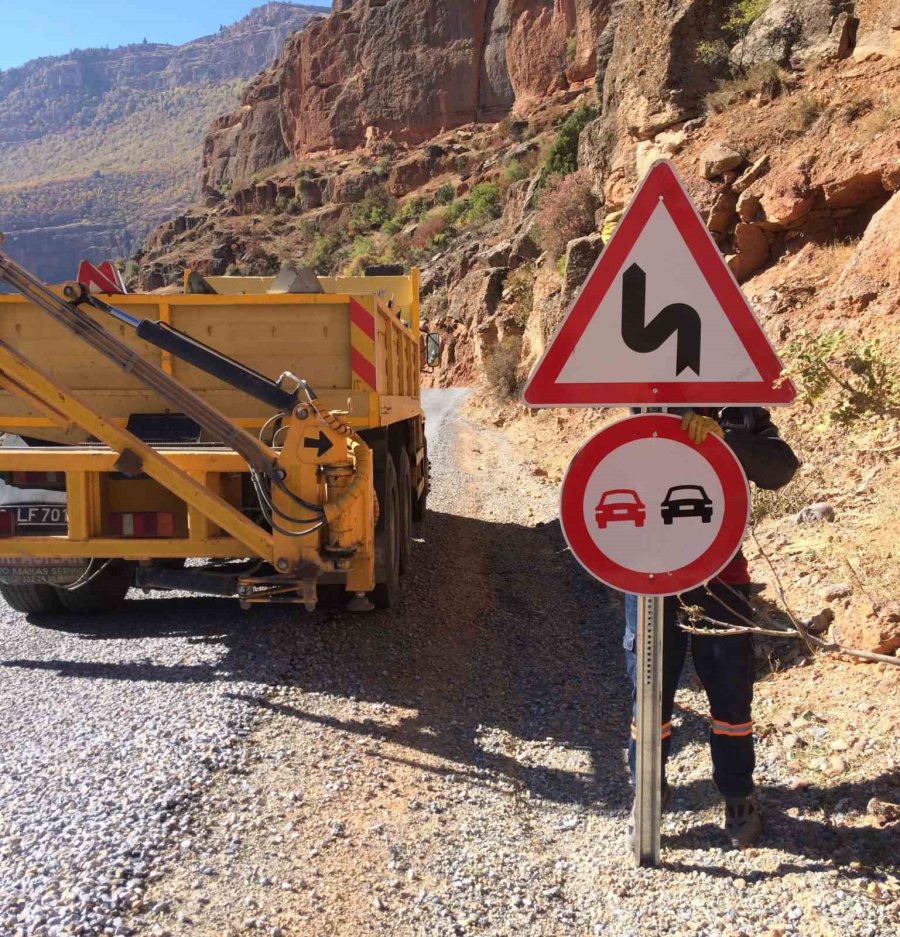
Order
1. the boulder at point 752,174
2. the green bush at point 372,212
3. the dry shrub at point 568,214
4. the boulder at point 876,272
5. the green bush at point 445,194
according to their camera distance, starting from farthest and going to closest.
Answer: the green bush at point 372,212 → the green bush at point 445,194 → the dry shrub at point 568,214 → the boulder at point 752,174 → the boulder at point 876,272

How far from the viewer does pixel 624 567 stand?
94.4 inches

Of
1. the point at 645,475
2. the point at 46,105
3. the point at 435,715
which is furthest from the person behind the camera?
the point at 46,105

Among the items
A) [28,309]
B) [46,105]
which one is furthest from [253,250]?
[46,105]

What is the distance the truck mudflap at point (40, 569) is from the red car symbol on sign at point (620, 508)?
3.18m

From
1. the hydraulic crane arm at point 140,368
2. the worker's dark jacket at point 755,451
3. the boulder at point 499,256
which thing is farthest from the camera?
the boulder at point 499,256

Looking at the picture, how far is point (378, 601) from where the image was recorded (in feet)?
18.0

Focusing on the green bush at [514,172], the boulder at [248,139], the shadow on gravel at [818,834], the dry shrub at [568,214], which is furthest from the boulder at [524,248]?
the boulder at [248,139]

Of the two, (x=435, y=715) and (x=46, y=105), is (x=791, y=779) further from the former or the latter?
(x=46, y=105)

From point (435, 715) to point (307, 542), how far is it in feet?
3.65

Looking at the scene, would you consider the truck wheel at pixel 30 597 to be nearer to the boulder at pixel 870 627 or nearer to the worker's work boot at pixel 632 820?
the worker's work boot at pixel 632 820

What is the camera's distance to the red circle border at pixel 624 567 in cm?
235

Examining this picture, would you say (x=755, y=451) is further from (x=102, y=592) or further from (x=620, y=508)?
(x=102, y=592)

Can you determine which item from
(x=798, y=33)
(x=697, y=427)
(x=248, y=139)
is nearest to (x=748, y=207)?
(x=798, y=33)

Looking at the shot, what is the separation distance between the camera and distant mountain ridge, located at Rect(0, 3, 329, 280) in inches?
4232
